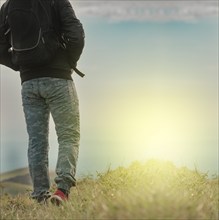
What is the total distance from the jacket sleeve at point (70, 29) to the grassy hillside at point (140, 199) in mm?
1920

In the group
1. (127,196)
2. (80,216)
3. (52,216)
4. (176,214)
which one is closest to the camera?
(176,214)

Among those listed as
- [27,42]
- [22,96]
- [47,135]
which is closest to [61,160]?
[47,135]

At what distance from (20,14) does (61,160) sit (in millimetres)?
2011

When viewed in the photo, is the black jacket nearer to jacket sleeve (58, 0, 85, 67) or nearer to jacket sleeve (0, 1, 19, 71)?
jacket sleeve (58, 0, 85, 67)

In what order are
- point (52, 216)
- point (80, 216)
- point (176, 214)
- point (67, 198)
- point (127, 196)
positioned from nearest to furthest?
point (176, 214), point (127, 196), point (80, 216), point (52, 216), point (67, 198)

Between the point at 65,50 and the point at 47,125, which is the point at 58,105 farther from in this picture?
the point at 65,50

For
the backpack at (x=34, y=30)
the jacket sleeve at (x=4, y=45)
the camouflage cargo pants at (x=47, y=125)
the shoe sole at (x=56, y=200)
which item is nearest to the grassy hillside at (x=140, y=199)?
the shoe sole at (x=56, y=200)

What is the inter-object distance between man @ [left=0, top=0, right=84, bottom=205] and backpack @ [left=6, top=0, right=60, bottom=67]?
0.13m

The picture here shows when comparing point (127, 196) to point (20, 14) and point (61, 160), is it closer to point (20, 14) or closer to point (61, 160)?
point (61, 160)

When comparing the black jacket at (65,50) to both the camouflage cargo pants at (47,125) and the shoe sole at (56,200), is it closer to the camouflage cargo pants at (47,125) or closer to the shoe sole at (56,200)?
the camouflage cargo pants at (47,125)

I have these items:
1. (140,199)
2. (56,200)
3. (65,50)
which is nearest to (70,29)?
(65,50)

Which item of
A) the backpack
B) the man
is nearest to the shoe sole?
the man

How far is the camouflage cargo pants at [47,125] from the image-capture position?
24.3 ft

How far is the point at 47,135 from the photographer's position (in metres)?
7.82
